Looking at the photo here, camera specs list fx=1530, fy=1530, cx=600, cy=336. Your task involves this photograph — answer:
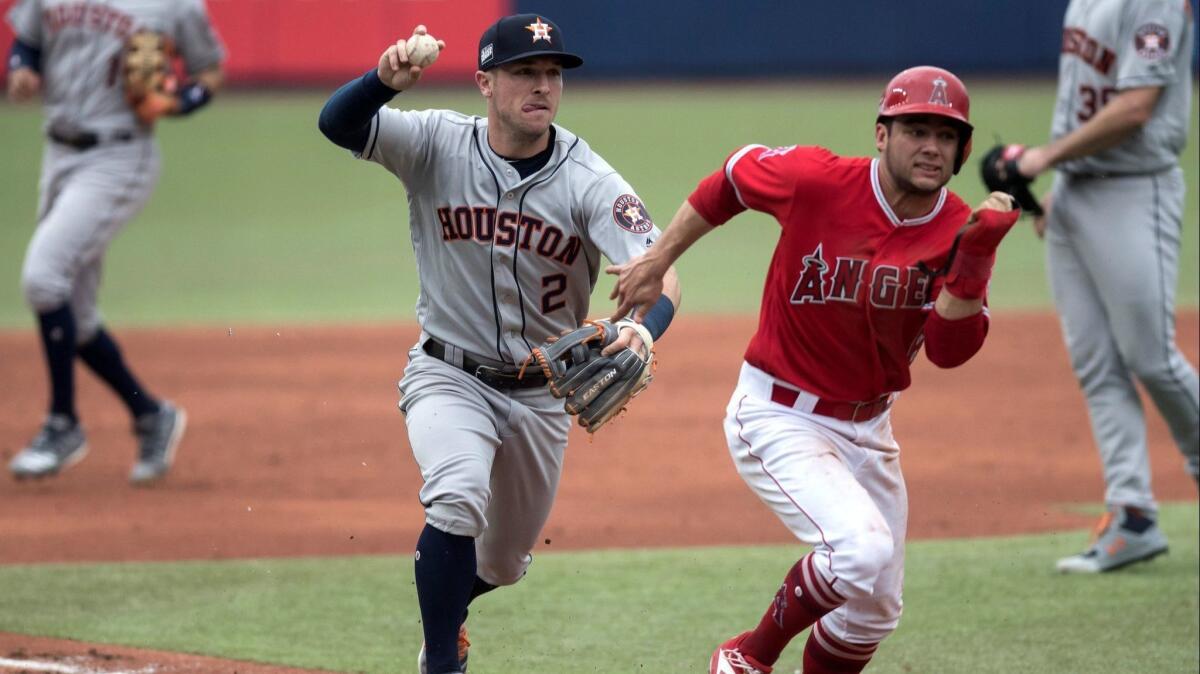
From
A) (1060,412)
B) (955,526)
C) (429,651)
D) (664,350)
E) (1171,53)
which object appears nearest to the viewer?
(429,651)

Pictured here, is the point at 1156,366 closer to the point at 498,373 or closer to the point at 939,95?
the point at 939,95

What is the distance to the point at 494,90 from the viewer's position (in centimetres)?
491

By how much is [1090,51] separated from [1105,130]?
408 millimetres

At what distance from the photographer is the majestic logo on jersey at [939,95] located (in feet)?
14.7

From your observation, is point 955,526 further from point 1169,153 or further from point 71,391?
point 71,391

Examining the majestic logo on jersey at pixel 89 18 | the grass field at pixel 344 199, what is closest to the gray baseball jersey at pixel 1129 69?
the majestic logo on jersey at pixel 89 18

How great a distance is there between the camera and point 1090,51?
6574mm

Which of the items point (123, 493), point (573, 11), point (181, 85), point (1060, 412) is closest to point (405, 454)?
point (123, 493)

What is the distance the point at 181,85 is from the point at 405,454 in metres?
2.51

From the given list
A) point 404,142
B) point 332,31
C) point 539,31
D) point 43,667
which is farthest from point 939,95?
point 332,31

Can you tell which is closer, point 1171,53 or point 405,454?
point 1171,53

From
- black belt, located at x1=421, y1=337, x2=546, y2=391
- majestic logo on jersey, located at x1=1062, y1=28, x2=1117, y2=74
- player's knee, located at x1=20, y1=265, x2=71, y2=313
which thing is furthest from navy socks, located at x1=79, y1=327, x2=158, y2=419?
majestic logo on jersey, located at x1=1062, y1=28, x2=1117, y2=74

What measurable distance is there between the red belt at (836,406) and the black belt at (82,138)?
4974 mm

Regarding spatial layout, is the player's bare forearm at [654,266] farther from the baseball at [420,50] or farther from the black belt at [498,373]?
the baseball at [420,50]
